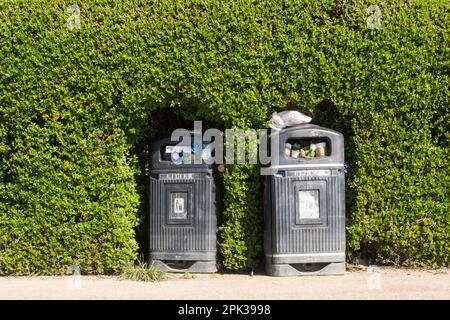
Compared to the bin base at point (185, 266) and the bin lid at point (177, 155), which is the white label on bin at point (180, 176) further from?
the bin base at point (185, 266)

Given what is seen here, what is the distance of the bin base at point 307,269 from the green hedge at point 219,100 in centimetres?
39

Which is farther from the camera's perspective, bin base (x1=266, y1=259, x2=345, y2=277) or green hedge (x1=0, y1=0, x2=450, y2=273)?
green hedge (x1=0, y1=0, x2=450, y2=273)

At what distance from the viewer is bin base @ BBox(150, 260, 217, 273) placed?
8.31 m

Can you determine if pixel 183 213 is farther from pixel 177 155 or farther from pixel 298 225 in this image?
pixel 298 225

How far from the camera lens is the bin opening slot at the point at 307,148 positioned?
8.08m

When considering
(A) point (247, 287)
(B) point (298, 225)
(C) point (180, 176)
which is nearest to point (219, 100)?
(C) point (180, 176)

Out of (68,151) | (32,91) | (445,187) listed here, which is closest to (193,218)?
(68,151)

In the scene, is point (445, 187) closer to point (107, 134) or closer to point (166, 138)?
point (166, 138)

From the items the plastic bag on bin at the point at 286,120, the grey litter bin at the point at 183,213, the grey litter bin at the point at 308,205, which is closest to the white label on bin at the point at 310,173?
the grey litter bin at the point at 308,205

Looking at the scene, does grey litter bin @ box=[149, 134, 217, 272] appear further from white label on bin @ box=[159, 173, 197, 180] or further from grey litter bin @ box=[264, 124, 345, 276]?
grey litter bin @ box=[264, 124, 345, 276]

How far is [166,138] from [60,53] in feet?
5.10

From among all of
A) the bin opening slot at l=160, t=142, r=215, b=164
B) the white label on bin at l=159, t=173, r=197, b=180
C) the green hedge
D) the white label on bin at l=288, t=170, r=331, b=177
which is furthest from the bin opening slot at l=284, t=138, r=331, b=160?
the white label on bin at l=159, t=173, r=197, b=180

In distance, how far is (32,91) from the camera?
8.27 meters

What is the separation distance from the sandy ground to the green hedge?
315mm
